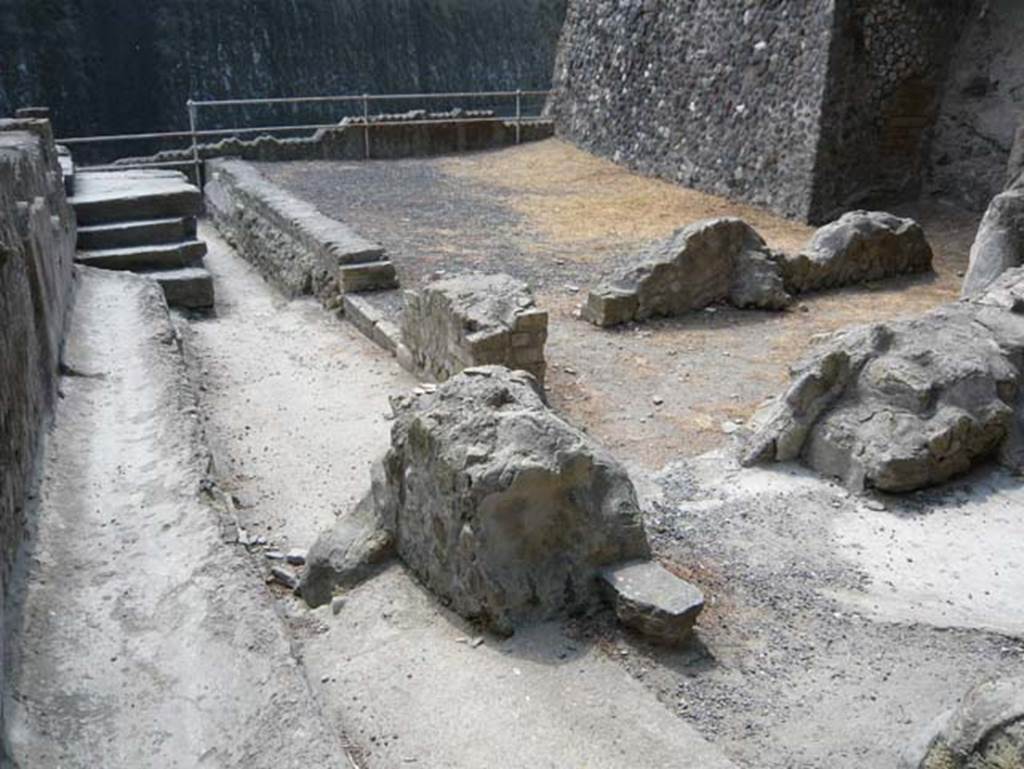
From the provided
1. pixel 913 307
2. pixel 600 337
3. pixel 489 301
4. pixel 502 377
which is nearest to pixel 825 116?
pixel 913 307

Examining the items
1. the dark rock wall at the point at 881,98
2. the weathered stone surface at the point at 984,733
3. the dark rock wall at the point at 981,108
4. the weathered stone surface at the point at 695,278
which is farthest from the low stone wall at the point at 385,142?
the weathered stone surface at the point at 984,733

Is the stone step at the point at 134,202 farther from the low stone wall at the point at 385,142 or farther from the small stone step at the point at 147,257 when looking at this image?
the low stone wall at the point at 385,142

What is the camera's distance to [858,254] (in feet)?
26.1

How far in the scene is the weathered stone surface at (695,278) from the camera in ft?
23.1

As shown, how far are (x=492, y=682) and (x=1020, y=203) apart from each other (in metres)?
5.11

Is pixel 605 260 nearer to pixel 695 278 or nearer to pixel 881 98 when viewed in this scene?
pixel 695 278

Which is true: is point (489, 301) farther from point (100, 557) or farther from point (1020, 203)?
point (1020, 203)

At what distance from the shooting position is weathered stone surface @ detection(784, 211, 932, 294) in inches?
305

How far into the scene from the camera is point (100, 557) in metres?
3.39

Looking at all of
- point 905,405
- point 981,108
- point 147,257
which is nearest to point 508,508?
point 905,405

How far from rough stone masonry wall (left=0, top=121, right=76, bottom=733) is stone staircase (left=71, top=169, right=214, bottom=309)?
1041mm

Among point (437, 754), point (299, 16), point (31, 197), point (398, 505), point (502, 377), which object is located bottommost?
point (437, 754)

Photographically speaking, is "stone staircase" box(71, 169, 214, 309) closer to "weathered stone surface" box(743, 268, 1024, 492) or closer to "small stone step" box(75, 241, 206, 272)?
"small stone step" box(75, 241, 206, 272)

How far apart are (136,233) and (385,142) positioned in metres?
7.36
